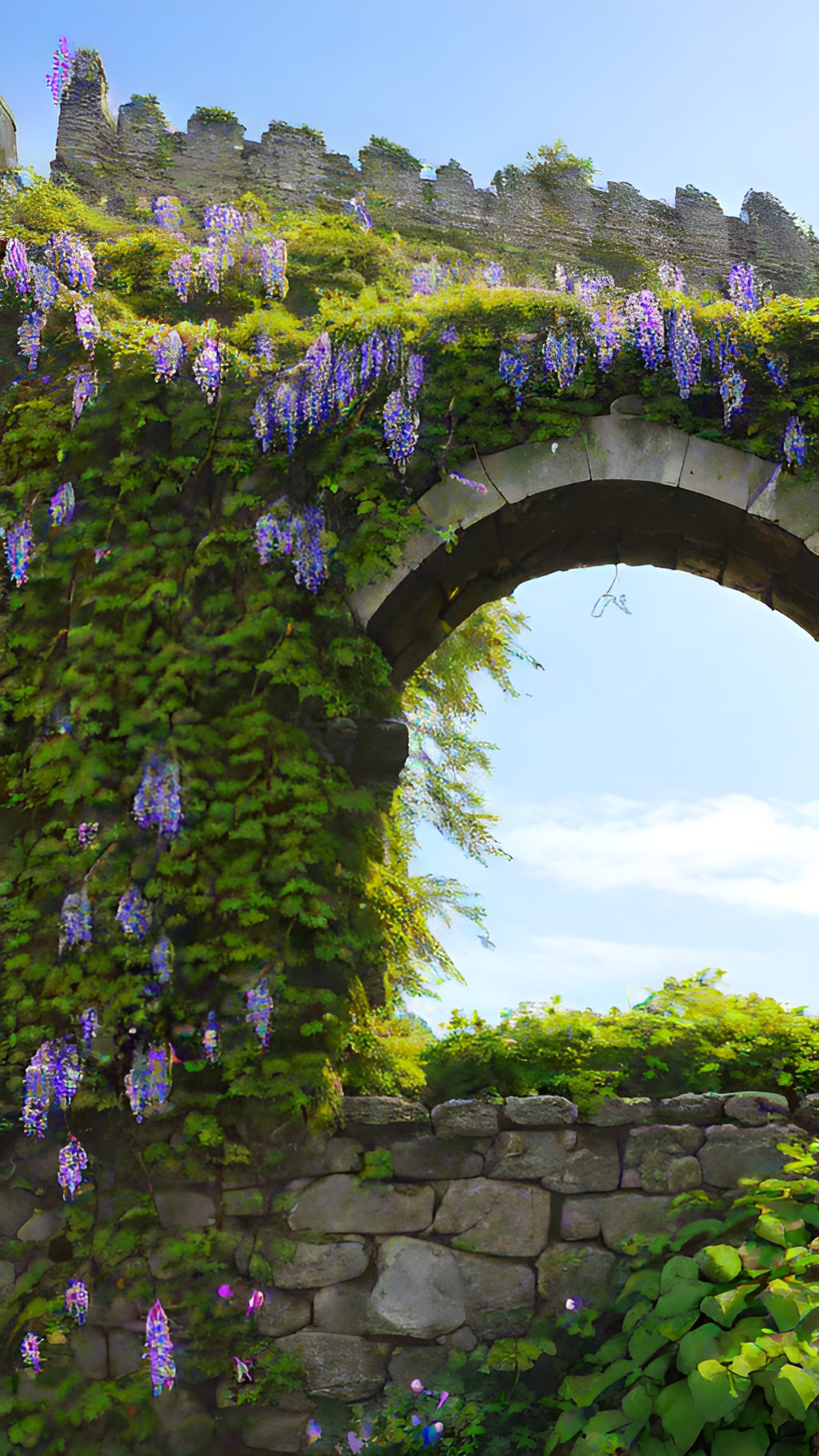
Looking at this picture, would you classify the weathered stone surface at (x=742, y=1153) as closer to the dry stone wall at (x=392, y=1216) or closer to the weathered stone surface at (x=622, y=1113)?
the dry stone wall at (x=392, y=1216)

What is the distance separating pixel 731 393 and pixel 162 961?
106 inches

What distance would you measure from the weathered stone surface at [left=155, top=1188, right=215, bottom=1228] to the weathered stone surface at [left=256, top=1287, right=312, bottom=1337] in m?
0.28

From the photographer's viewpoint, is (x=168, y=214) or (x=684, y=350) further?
(x=168, y=214)

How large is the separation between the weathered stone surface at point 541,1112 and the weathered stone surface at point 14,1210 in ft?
4.73

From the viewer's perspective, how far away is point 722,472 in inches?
163

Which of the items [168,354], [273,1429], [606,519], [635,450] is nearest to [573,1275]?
[273,1429]

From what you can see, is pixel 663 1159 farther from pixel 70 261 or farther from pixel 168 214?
pixel 168 214

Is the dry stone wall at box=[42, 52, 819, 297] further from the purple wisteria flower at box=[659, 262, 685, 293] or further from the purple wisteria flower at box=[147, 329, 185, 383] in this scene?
the purple wisteria flower at box=[147, 329, 185, 383]

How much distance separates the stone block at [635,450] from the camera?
4168mm

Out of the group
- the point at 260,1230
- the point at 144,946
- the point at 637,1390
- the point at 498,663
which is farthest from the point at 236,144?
the point at 637,1390

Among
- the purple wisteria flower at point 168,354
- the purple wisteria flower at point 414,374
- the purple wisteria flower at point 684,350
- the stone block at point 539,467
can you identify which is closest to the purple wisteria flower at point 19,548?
the purple wisteria flower at point 168,354

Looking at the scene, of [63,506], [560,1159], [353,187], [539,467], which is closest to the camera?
[560,1159]

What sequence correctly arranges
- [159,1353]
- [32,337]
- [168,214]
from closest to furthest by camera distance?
[159,1353]
[32,337]
[168,214]

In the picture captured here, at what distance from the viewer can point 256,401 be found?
14.2ft
